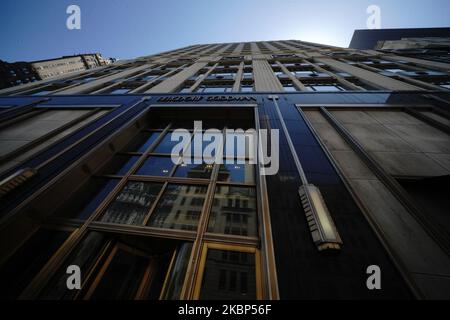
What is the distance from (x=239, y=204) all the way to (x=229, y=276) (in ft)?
6.47

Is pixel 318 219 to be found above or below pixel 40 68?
below

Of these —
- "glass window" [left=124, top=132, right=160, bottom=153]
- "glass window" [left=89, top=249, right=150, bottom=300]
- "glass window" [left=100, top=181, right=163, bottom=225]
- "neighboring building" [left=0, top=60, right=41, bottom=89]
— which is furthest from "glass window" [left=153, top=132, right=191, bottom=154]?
"neighboring building" [left=0, top=60, right=41, bottom=89]

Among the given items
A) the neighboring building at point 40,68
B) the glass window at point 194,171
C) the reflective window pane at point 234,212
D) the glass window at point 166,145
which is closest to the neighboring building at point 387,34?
the glass window at point 166,145

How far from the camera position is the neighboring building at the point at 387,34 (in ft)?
156

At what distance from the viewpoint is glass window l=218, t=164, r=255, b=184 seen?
6.19m

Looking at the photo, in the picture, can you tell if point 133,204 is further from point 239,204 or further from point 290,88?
point 290,88

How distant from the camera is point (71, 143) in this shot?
6672mm

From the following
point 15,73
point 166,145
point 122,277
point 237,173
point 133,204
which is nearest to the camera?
point 122,277

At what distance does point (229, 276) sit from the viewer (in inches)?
146

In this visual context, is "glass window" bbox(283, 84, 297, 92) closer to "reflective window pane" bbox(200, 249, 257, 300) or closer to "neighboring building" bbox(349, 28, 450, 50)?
"reflective window pane" bbox(200, 249, 257, 300)

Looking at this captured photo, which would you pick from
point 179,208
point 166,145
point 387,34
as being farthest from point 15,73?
point 387,34

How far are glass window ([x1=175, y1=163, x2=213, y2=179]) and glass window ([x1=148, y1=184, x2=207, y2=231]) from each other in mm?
505

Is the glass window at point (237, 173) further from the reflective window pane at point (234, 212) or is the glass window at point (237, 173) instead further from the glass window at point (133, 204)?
the glass window at point (133, 204)

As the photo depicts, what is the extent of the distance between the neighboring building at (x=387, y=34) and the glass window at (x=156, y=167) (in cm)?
6983
